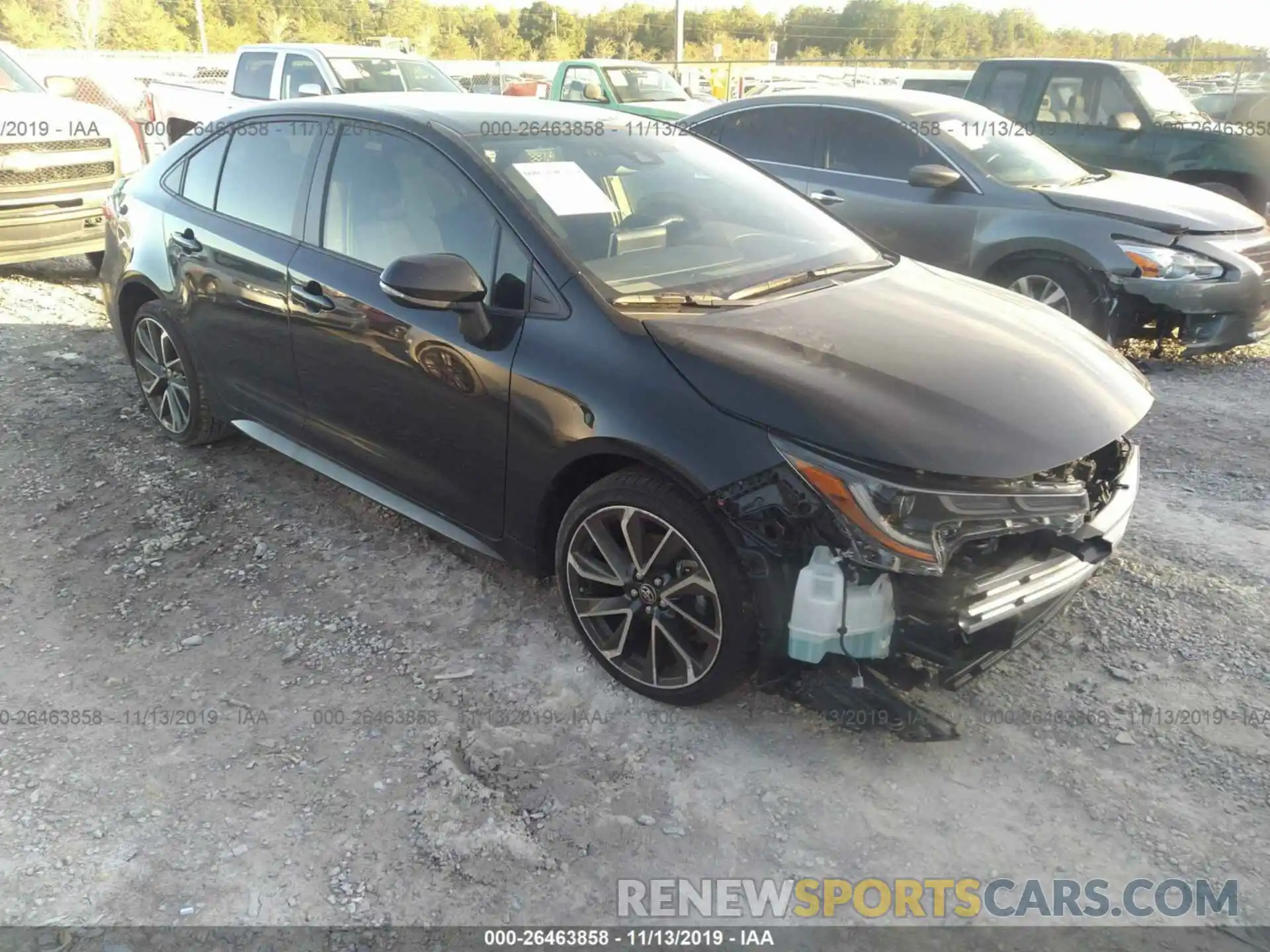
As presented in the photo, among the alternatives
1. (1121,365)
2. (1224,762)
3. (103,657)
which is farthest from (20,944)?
(1121,365)

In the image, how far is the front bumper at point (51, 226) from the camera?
706 centimetres

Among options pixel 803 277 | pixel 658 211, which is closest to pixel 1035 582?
pixel 803 277

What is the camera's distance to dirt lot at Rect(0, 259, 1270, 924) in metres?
2.34

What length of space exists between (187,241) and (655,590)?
9.36 feet

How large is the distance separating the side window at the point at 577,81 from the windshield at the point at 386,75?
8.25 feet

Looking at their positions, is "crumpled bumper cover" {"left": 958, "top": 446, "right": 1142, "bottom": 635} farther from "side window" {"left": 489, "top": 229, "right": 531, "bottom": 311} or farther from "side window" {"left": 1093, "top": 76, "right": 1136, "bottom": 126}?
"side window" {"left": 1093, "top": 76, "right": 1136, "bottom": 126}

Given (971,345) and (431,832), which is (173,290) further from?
(971,345)

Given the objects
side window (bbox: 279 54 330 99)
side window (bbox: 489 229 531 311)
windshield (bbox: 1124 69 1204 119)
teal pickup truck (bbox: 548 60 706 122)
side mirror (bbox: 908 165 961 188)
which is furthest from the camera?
teal pickup truck (bbox: 548 60 706 122)

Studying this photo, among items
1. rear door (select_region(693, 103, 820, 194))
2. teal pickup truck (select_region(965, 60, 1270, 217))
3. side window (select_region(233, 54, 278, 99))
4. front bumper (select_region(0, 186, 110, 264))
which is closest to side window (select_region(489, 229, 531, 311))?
rear door (select_region(693, 103, 820, 194))

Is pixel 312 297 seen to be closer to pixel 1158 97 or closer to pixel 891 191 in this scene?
pixel 891 191

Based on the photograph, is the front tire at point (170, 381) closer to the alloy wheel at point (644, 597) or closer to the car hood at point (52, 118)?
the alloy wheel at point (644, 597)

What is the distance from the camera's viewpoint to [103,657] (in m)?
3.16

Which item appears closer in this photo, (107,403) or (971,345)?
(971,345)

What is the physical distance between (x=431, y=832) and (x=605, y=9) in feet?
209
